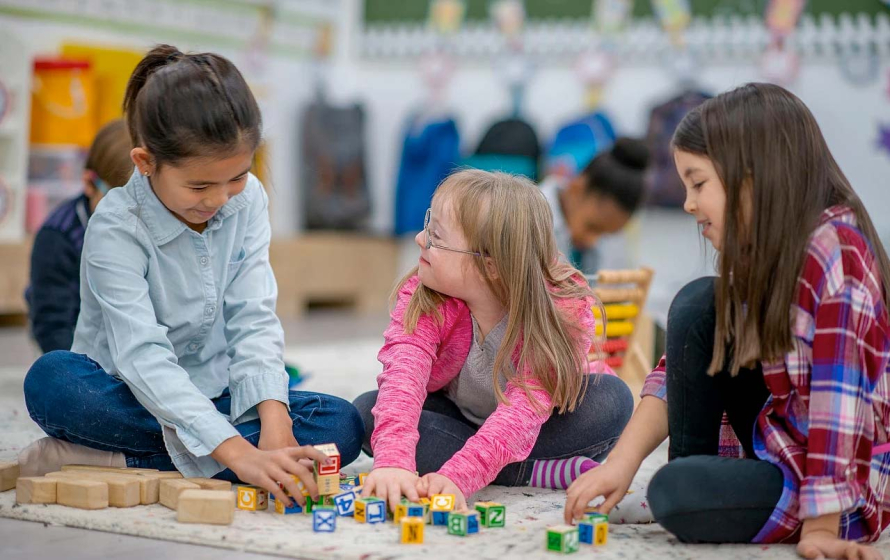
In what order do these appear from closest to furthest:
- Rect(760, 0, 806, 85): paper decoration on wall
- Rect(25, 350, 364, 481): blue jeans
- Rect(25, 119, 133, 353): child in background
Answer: Rect(25, 350, 364, 481): blue jeans, Rect(25, 119, 133, 353): child in background, Rect(760, 0, 806, 85): paper decoration on wall

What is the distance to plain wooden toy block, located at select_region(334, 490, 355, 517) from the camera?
1347 mm

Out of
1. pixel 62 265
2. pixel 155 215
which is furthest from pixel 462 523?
pixel 62 265

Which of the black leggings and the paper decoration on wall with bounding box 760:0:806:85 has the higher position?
the paper decoration on wall with bounding box 760:0:806:85

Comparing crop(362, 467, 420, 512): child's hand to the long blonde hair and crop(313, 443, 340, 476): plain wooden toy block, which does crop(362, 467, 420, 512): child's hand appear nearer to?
crop(313, 443, 340, 476): plain wooden toy block

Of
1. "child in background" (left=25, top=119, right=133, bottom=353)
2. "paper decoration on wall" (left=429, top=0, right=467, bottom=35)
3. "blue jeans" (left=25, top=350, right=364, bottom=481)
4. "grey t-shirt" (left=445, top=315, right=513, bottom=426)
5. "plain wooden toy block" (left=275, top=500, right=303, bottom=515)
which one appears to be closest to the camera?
"plain wooden toy block" (left=275, top=500, right=303, bottom=515)

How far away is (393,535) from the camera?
1268 millimetres

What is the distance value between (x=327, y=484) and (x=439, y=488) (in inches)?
6.0

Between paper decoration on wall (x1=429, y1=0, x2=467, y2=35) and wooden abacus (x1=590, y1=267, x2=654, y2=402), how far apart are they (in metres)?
3.25

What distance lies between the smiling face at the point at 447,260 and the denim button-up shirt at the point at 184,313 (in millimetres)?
273

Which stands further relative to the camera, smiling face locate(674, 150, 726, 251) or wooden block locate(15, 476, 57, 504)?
wooden block locate(15, 476, 57, 504)

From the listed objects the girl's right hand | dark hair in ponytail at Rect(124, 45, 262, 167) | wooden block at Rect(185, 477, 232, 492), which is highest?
dark hair in ponytail at Rect(124, 45, 262, 167)

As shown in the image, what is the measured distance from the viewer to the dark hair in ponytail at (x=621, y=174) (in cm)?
274

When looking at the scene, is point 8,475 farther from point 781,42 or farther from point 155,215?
point 781,42

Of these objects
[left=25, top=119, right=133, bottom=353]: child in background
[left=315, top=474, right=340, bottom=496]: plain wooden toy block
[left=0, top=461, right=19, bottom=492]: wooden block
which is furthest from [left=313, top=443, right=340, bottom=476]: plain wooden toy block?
[left=25, top=119, right=133, bottom=353]: child in background
